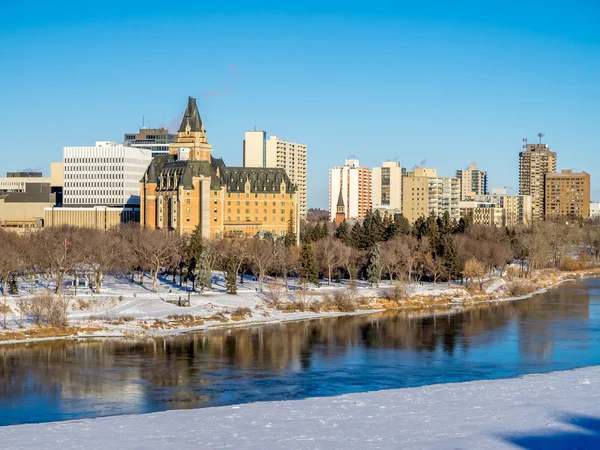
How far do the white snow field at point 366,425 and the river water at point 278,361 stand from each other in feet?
14.5

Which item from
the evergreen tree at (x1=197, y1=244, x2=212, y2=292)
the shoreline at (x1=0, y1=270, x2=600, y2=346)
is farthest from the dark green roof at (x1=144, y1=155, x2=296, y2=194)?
the shoreline at (x1=0, y1=270, x2=600, y2=346)

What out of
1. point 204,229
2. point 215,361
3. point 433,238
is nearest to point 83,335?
point 215,361

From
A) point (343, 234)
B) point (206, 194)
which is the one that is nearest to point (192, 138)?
point (206, 194)

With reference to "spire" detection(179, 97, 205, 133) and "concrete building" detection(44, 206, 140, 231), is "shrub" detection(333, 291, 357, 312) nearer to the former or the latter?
"spire" detection(179, 97, 205, 133)

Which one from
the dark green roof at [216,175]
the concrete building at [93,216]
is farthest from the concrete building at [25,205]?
the dark green roof at [216,175]

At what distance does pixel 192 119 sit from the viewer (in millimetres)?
142625

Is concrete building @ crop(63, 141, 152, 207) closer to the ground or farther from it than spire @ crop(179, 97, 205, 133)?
closer to the ground

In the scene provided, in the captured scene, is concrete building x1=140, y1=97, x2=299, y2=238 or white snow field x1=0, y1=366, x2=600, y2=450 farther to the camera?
concrete building x1=140, y1=97, x2=299, y2=238

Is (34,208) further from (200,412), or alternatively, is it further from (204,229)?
(200,412)

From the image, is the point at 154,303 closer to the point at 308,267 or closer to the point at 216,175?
the point at 308,267

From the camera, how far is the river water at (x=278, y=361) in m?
46.1

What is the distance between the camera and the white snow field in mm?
34906

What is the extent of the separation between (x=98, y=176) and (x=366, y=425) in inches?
5523

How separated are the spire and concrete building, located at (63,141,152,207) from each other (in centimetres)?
3032
